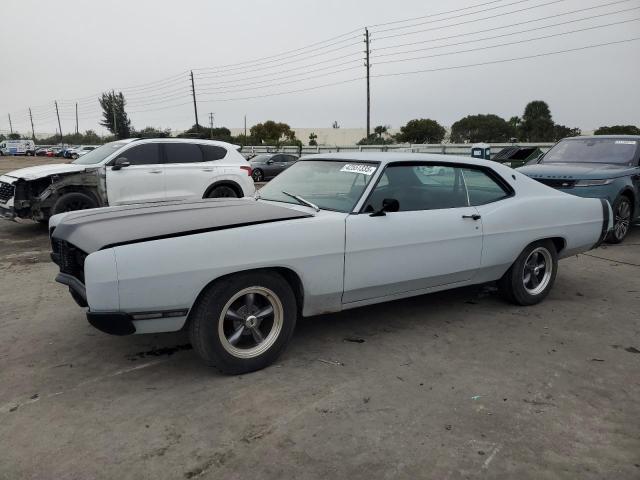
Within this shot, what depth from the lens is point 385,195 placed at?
391 cm

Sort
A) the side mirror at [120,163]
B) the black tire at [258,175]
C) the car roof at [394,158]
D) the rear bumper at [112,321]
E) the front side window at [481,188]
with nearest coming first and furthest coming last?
the rear bumper at [112,321] → the car roof at [394,158] → the front side window at [481,188] → the side mirror at [120,163] → the black tire at [258,175]

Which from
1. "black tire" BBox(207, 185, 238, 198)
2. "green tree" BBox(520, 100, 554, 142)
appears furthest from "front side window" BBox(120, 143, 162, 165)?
"green tree" BBox(520, 100, 554, 142)

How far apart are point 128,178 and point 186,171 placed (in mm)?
1011

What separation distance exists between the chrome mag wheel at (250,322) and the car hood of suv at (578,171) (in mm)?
6074

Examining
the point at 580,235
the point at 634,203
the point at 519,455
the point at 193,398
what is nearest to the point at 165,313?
the point at 193,398

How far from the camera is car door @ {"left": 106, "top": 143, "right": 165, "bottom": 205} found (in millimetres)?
8383

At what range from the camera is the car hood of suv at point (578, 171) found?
7.75m

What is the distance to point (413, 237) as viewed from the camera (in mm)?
3873

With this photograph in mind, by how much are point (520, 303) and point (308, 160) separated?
241cm

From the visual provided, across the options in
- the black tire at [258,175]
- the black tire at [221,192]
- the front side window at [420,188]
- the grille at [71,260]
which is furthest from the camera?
the black tire at [258,175]

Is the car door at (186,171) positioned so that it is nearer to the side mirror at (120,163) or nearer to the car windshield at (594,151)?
the side mirror at (120,163)

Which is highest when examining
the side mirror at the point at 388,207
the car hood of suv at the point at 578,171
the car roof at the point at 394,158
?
the car roof at the point at 394,158

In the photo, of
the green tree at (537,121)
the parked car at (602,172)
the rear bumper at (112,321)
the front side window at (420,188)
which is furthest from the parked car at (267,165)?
the green tree at (537,121)

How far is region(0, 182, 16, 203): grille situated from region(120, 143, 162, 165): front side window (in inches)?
69.7
